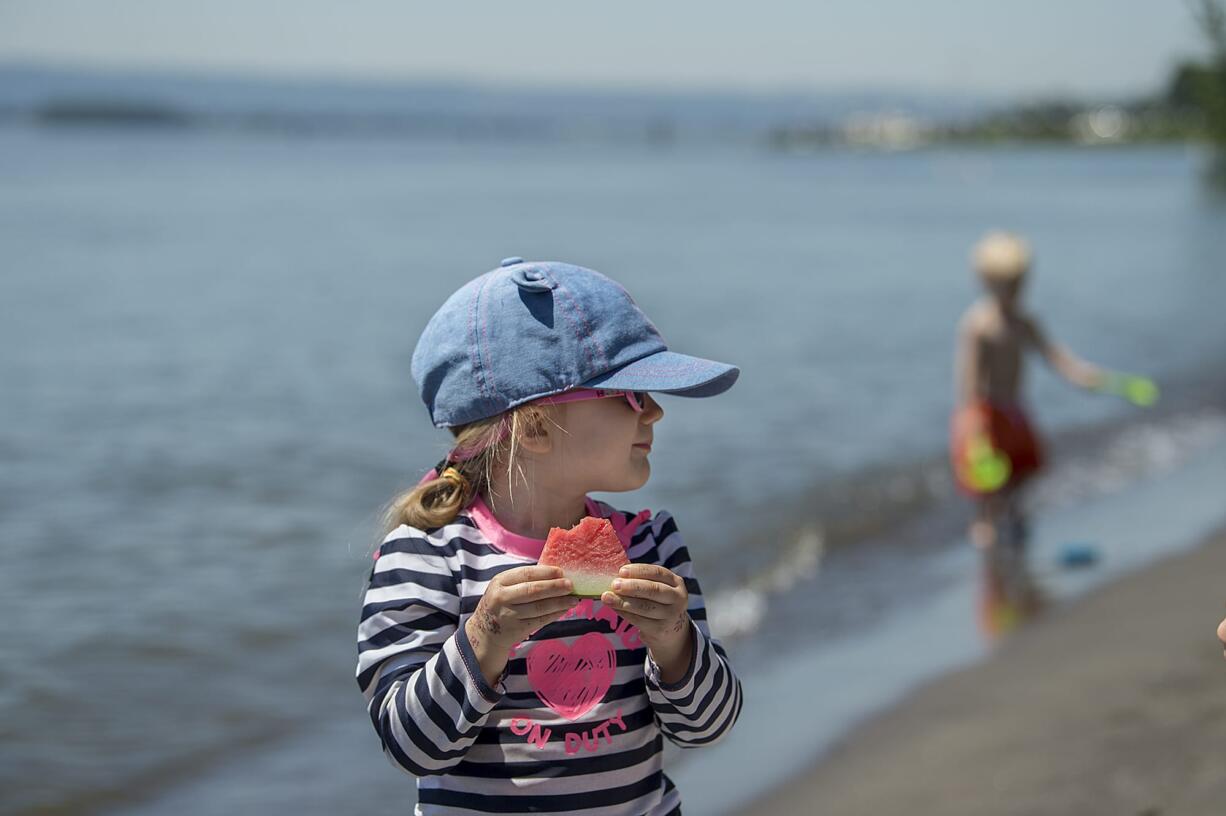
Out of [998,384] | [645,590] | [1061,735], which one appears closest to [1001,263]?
[998,384]

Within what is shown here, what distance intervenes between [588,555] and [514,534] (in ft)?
0.81

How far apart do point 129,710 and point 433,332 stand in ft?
14.6

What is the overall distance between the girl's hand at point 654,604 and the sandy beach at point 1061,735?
2340mm

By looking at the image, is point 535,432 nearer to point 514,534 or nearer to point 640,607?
point 514,534

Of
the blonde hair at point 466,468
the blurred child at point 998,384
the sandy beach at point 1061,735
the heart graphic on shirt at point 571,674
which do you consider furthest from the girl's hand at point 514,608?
the blurred child at point 998,384

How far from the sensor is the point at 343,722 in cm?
589

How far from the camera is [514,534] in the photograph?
7.66 ft

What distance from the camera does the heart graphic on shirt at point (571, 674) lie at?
87.0 inches

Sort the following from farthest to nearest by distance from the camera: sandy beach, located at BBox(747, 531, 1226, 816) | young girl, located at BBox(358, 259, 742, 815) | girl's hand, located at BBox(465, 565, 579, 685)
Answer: sandy beach, located at BBox(747, 531, 1226, 816)
young girl, located at BBox(358, 259, 742, 815)
girl's hand, located at BBox(465, 565, 579, 685)

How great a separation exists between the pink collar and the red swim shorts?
548cm

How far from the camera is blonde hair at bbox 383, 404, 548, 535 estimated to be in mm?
2295

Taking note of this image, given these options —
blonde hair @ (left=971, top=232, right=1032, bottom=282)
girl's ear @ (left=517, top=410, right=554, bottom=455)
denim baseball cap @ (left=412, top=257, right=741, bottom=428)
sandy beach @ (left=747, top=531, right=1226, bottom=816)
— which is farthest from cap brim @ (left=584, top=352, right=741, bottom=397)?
blonde hair @ (left=971, top=232, right=1032, bottom=282)

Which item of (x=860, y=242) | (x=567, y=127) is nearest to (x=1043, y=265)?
(x=860, y=242)

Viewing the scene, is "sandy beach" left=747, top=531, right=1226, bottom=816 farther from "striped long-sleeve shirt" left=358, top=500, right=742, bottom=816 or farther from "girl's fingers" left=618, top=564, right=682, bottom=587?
"girl's fingers" left=618, top=564, right=682, bottom=587
